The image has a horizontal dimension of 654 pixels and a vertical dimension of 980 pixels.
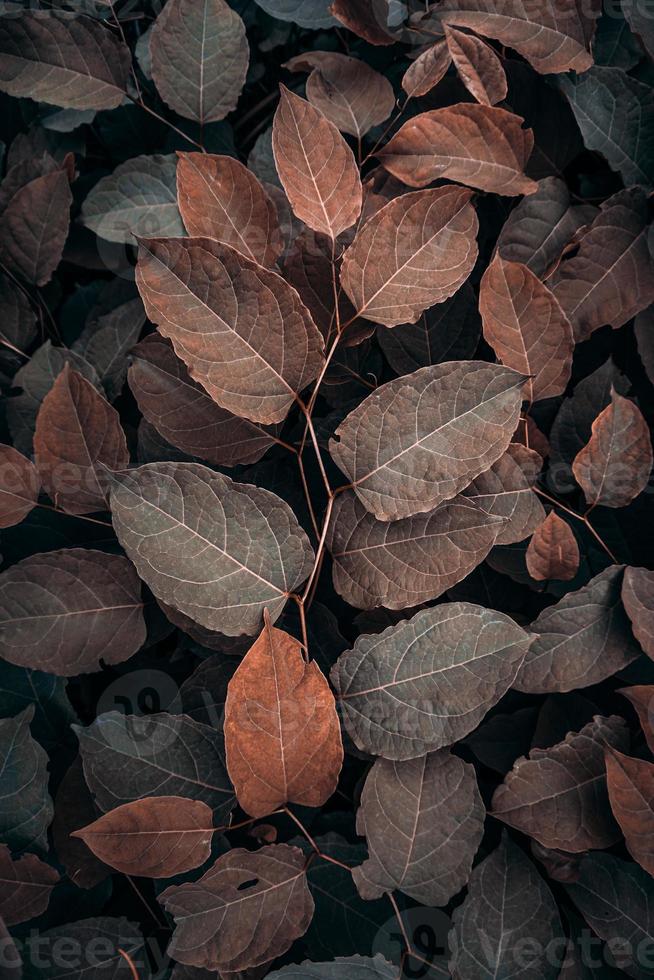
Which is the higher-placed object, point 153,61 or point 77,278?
point 153,61

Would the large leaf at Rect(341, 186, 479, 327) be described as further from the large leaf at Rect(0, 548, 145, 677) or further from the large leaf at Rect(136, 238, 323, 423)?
the large leaf at Rect(0, 548, 145, 677)

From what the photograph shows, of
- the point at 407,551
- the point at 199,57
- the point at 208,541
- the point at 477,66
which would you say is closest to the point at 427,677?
the point at 407,551

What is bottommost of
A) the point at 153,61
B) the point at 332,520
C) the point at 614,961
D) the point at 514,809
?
the point at 614,961

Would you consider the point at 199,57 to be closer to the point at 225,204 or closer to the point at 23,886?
the point at 225,204

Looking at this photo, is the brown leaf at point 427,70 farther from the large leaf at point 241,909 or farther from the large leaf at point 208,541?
the large leaf at point 241,909

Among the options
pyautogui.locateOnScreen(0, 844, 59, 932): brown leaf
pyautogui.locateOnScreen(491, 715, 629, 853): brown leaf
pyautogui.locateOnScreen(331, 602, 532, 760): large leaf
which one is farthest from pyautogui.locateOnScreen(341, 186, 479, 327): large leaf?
pyautogui.locateOnScreen(0, 844, 59, 932): brown leaf

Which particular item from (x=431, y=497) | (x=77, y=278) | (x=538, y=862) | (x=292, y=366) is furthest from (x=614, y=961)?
(x=77, y=278)

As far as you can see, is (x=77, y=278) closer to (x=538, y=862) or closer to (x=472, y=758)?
(x=472, y=758)
